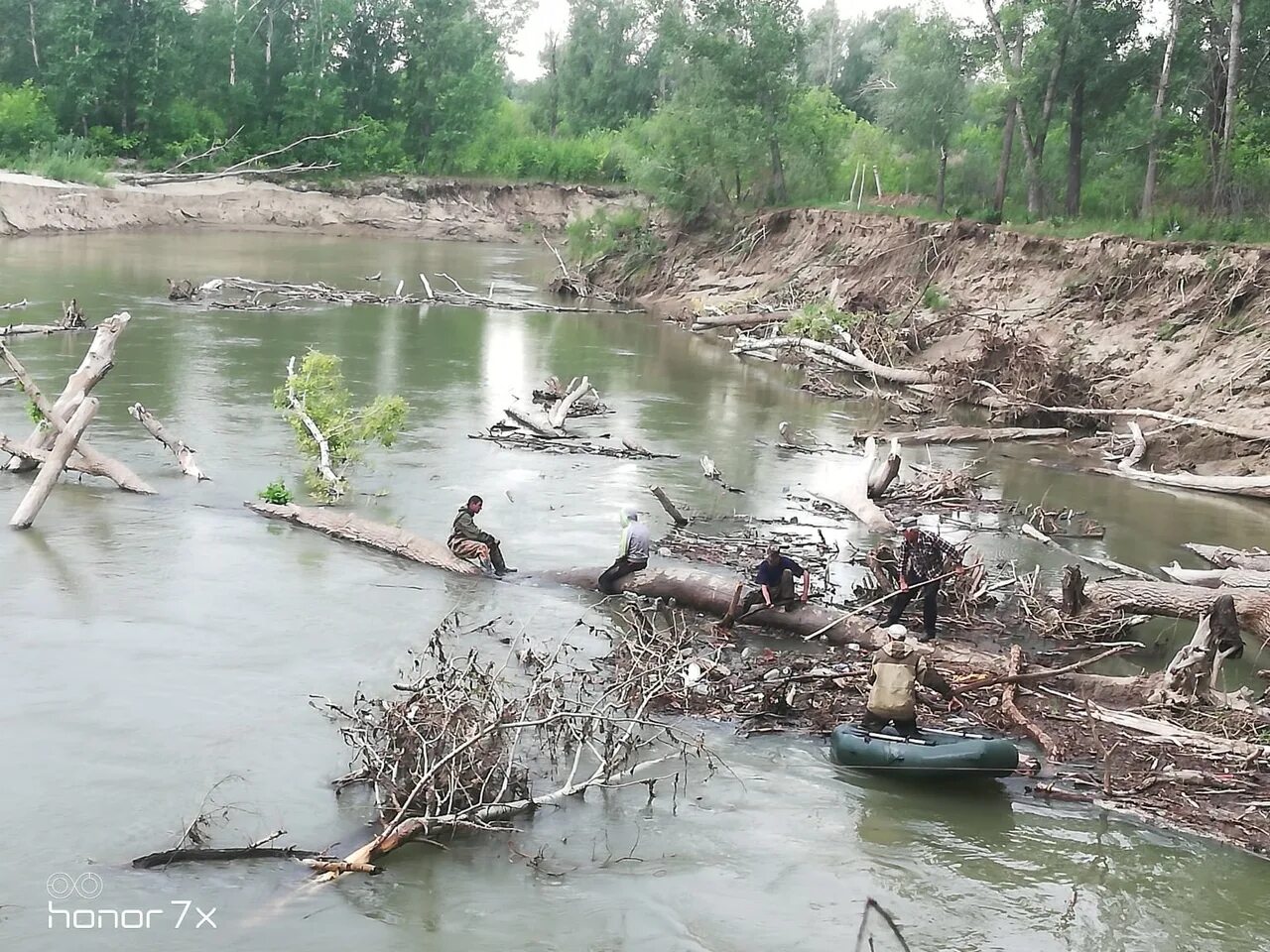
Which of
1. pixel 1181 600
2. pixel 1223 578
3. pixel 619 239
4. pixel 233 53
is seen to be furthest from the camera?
pixel 233 53

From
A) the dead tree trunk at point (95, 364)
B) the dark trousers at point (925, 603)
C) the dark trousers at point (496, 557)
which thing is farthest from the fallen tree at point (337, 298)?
the dark trousers at point (925, 603)

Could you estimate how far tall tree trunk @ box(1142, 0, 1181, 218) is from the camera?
30.1 meters

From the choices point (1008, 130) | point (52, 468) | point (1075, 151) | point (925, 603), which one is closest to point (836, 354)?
point (1075, 151)

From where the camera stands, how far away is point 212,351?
95.5ft

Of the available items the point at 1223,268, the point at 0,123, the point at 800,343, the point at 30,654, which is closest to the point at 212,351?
the point at 800,343

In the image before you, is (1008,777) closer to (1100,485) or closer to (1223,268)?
(1100,485)

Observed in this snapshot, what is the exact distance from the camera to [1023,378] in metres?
24.8

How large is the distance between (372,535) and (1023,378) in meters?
14.4

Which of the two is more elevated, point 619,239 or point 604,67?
point 604,67

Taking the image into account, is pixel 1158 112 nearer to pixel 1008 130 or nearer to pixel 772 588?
pixel 1008 130

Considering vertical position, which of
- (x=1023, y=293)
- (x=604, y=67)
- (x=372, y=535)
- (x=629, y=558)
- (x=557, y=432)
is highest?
(x=604, y=67)

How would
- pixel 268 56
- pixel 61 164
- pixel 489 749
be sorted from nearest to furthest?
pixel 489 749, pixel 61 164, pixel 268 56

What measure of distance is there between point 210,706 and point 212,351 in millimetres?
19575

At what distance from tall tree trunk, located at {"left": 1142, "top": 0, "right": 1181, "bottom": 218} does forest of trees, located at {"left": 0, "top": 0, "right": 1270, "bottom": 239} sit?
3.1 inches
